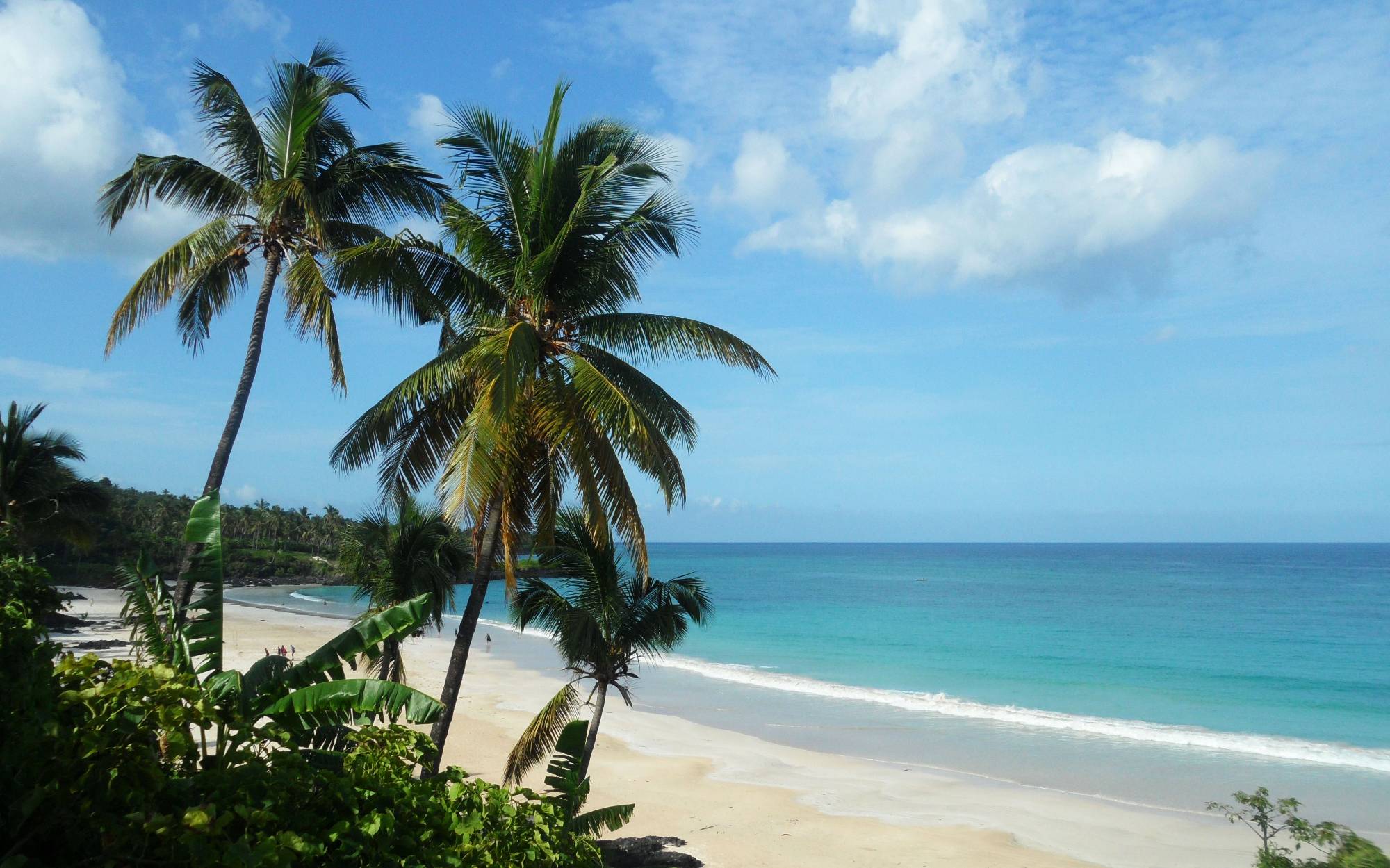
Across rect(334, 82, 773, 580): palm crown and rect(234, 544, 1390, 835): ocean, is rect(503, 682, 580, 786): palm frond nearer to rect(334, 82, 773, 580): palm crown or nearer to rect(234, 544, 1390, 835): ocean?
rect(334, 82, 773, 580): palm crown

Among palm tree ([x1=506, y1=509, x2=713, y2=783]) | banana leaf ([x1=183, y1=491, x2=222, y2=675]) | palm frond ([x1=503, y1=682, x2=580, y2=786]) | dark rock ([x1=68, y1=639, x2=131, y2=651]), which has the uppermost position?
banana leaf ([x1=183, y1=491, x2=222, y2=675])

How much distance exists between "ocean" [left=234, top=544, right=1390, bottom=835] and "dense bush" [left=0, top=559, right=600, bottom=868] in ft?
52.3

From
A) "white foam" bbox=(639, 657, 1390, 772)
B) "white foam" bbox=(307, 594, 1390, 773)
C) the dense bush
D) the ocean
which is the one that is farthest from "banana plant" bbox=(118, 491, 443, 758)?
"white foam" bbox=(639, 657, 1390, 772)

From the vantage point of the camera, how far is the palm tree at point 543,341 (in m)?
8.32

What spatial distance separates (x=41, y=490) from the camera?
22.7m

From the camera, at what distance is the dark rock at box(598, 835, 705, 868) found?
10391 mm

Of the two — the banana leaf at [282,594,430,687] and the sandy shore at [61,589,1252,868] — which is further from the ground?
the banana leaf at [282,594,430,687]

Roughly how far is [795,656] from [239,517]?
76.2m

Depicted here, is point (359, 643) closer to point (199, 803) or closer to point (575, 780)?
point (575, 780)

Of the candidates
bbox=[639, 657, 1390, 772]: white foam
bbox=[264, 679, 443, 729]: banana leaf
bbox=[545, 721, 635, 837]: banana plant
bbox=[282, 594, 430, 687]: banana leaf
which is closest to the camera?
bbox=[264, 679, 443, 729]: banana leaf

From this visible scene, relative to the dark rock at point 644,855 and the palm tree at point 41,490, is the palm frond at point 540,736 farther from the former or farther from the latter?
the palm tree at point 41,490

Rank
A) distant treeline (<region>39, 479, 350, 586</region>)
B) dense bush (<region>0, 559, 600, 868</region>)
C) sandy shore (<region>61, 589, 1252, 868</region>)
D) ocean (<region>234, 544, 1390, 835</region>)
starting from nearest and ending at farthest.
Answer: dense bush (<region>0, 559, 600, 868</region>), sandy shore (<region>61, 589, 1252, 868</region>), ocean (<region>234, 544, 1390, 835</region>), distant treeline (<region>39, 479, 350, 586</region>)

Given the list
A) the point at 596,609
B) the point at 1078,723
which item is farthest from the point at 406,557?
the point at 1078,723

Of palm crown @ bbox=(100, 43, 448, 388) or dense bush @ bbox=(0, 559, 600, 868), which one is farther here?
palm crown @ bbox=(100, 43, 448, 388)
